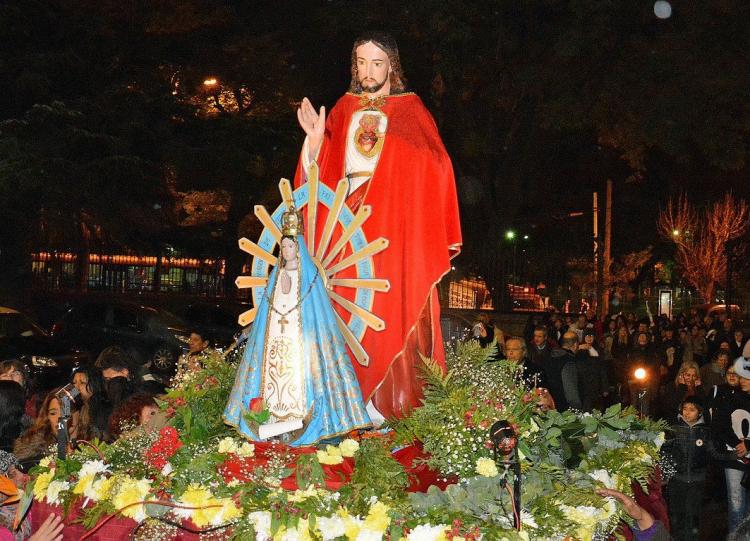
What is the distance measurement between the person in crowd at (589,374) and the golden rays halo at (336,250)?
5.71m

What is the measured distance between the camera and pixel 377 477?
617 centimetres

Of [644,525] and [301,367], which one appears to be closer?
[644,525]

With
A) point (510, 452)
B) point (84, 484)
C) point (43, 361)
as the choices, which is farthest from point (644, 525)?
point (43, 361)

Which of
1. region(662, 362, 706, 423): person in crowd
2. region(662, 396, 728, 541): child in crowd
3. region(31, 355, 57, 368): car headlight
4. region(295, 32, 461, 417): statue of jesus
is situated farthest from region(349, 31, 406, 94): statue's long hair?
region(31, 355, 57, 368): car headlight

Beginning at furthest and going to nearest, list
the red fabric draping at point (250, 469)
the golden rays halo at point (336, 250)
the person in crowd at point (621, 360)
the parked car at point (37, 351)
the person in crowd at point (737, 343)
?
1. the person in crowd at point (737, 343)
2. the parked car at point (37, 351)
3. the person in crowd at point (621, 360)
4. the golden rays halo at point (336, 250)
5. the red fabric draping at point (250, 469)

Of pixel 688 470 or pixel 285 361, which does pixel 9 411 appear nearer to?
pixel 285 361

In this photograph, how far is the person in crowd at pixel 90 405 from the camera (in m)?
8.27

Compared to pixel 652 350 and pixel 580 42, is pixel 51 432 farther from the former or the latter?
pixel 580 42

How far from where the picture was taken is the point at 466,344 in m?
8.77

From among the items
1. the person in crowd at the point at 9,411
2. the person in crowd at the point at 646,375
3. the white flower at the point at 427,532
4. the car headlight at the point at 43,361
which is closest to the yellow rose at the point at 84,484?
the person in crowd at the point at 9,411

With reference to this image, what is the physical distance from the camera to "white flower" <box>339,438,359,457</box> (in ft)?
21.3

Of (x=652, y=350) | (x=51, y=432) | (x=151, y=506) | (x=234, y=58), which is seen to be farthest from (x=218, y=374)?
(x=234, y=58)

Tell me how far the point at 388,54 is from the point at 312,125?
0.77 metres

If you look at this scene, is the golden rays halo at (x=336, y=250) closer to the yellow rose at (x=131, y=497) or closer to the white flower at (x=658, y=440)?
the yellow rose at (x=131, y=497)
